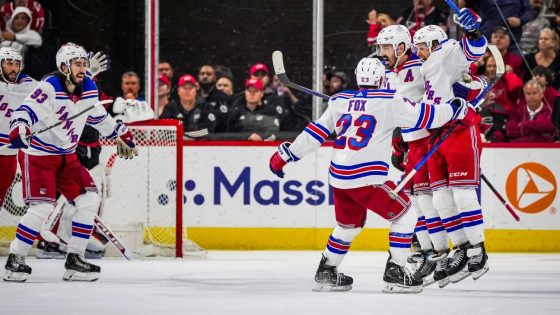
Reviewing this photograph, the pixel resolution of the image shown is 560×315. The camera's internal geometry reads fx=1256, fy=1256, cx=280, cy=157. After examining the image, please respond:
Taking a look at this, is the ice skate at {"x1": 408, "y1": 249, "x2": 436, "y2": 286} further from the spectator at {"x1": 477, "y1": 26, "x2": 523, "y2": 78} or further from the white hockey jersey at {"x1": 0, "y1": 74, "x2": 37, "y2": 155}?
the white hockey jersey at {"x1": 0, "y1": 74, "x2": 37, "y2": 155}

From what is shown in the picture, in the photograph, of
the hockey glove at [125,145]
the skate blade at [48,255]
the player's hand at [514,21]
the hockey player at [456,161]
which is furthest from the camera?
the player's hand at [514,21]

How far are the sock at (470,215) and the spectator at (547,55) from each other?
2777 mm

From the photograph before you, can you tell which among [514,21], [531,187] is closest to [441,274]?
[531,187]

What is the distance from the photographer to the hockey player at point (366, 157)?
6320 millimetres

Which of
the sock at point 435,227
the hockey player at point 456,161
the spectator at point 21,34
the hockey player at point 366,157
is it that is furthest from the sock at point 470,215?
the spectator at point 21,34

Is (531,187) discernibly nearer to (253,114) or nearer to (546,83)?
(546,83)

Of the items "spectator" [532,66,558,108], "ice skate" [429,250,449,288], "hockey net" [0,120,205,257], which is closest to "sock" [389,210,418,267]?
"ice skate" [429,250,449,288]

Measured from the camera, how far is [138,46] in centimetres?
942

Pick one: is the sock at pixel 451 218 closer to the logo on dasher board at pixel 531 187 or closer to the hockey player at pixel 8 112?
the logo on dasher board at pixel 531 187

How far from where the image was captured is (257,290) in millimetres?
6535

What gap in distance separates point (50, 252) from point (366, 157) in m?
3.17

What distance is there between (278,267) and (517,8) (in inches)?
116

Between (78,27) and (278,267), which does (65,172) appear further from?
(78,27)

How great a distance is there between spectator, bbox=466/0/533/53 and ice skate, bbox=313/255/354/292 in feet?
11.6
